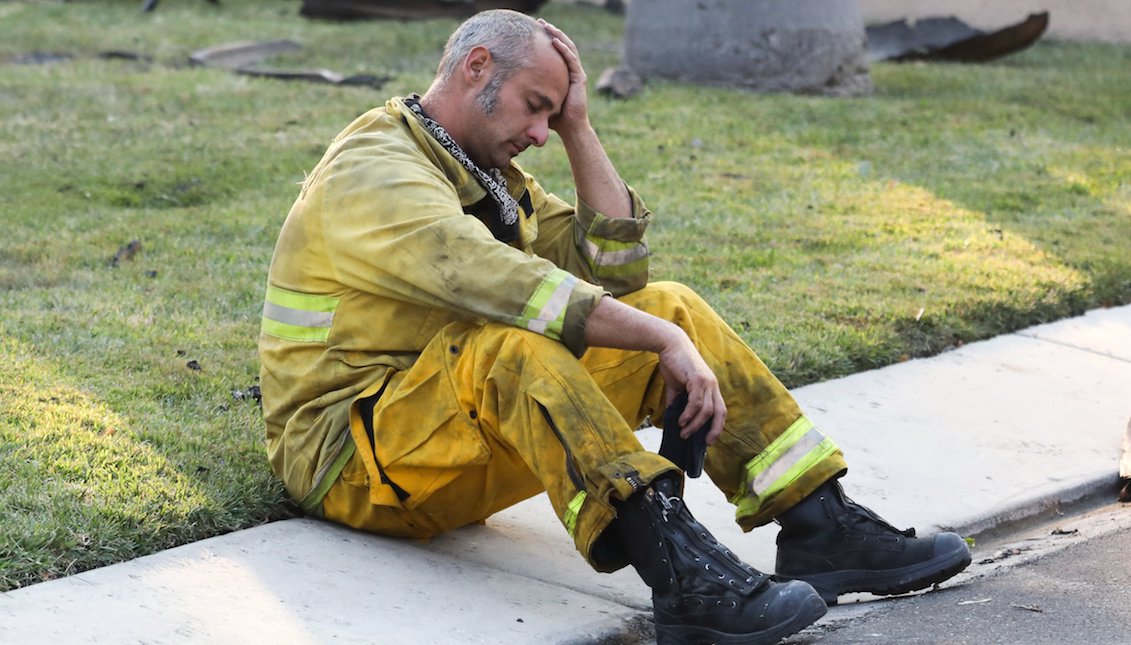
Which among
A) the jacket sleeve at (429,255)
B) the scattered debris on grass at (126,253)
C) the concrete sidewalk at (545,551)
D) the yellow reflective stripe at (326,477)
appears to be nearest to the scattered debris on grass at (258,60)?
the scattered debris on grass at (126,253)

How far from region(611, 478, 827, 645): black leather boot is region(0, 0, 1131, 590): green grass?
111cm

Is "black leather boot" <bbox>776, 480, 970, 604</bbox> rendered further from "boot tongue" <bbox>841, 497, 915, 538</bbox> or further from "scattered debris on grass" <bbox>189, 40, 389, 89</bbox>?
"scattered debris on grass" <bbox>189, 40, 389, 89</bbox>

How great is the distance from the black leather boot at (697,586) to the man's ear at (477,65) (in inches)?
44.0

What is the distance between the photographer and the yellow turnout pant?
3.17 m

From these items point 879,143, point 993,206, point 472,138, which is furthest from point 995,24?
point 472,138

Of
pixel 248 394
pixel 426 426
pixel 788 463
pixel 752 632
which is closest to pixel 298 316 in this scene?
pixel 426 426

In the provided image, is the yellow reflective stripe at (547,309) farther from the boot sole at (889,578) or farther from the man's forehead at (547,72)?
the boot sole at (889,578)

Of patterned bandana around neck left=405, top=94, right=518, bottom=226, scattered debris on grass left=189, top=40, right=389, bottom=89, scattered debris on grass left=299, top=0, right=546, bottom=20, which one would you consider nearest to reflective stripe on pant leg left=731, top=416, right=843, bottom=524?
patterned bandana around neck left=405, top=94, right=518, bottom=226

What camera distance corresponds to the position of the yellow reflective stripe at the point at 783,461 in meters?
3.50

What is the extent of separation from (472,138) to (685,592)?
125 centimetres

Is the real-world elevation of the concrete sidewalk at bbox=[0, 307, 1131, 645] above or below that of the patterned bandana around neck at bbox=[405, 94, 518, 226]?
below

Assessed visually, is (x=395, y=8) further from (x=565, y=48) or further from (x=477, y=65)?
(x=477, y=65)

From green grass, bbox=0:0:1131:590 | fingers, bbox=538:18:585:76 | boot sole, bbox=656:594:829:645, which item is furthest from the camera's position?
green grass, bbox=0:0:1131:590

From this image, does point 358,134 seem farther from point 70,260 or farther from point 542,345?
point 70,260
